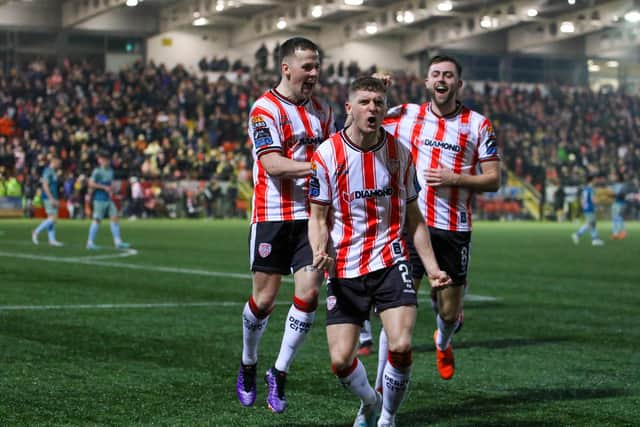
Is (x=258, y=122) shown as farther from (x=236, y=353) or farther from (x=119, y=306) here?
(x=119, y=306)

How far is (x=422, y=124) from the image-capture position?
806 cm

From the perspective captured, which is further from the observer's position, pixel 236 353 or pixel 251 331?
pixel 236 353

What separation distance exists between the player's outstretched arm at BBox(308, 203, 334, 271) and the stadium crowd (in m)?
33.2

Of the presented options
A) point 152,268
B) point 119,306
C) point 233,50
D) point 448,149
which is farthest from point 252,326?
point 233,50

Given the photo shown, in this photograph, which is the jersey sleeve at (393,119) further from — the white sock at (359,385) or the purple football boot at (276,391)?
the white sock at (359,385)

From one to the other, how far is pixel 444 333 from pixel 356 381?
2.43m

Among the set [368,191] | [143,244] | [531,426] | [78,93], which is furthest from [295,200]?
[78,93]

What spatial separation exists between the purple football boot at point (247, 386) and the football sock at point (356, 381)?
115 cm

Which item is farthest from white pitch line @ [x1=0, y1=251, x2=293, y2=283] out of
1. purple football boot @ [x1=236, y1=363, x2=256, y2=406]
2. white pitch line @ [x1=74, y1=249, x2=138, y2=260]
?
purple football boot @ [x1=236, y1=363, x2=256, y2=406]

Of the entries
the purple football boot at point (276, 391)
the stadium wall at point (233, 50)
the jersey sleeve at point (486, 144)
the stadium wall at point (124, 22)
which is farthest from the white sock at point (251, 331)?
the stadium wall at point (124, 22)

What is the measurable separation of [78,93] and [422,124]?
120ft

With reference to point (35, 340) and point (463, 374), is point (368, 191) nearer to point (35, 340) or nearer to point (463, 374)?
point (463, 374)

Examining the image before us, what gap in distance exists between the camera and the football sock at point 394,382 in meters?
5.76

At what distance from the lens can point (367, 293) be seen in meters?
5.89
